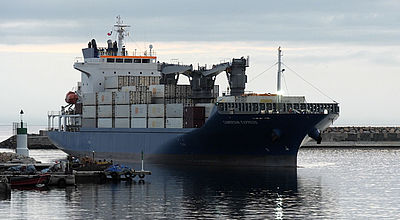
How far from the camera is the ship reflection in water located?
165 ft

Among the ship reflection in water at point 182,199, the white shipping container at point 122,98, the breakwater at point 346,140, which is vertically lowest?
the ship reflection in water at point 182,199

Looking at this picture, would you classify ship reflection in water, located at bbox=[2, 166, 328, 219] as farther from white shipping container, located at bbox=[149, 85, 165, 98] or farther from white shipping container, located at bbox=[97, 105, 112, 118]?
white shipping container, located at bbox=[97, 105, 112, 118]

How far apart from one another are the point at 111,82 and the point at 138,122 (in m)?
10.5

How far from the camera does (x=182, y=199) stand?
56969 mm

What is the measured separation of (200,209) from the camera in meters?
52.2

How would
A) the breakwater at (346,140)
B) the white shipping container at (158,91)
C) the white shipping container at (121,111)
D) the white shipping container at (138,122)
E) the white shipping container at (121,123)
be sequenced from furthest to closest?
the breakwater at (346,140) < the white shipping container at (121,123) < the white shipping container at (121,111) < the white shipping container at (138,122) < the white shipping container at (158,91)

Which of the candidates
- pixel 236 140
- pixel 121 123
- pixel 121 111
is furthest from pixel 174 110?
pixel 121 123

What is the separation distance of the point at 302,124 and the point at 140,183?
16.5 m

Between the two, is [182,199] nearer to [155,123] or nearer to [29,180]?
[29,180]

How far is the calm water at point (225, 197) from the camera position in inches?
1980

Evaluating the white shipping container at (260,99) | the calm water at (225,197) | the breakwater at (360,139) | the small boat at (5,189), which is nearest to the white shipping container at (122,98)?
the calm water at (225,197)

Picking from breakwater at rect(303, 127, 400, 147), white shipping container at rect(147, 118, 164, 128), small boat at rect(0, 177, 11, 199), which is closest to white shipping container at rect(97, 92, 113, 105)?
white shipping container at rect(147, 118, 164, 128)

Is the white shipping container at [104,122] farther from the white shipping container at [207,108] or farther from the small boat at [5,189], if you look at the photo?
the small boat at [5,189]

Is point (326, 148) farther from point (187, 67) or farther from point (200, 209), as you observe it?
point (200, 209)
